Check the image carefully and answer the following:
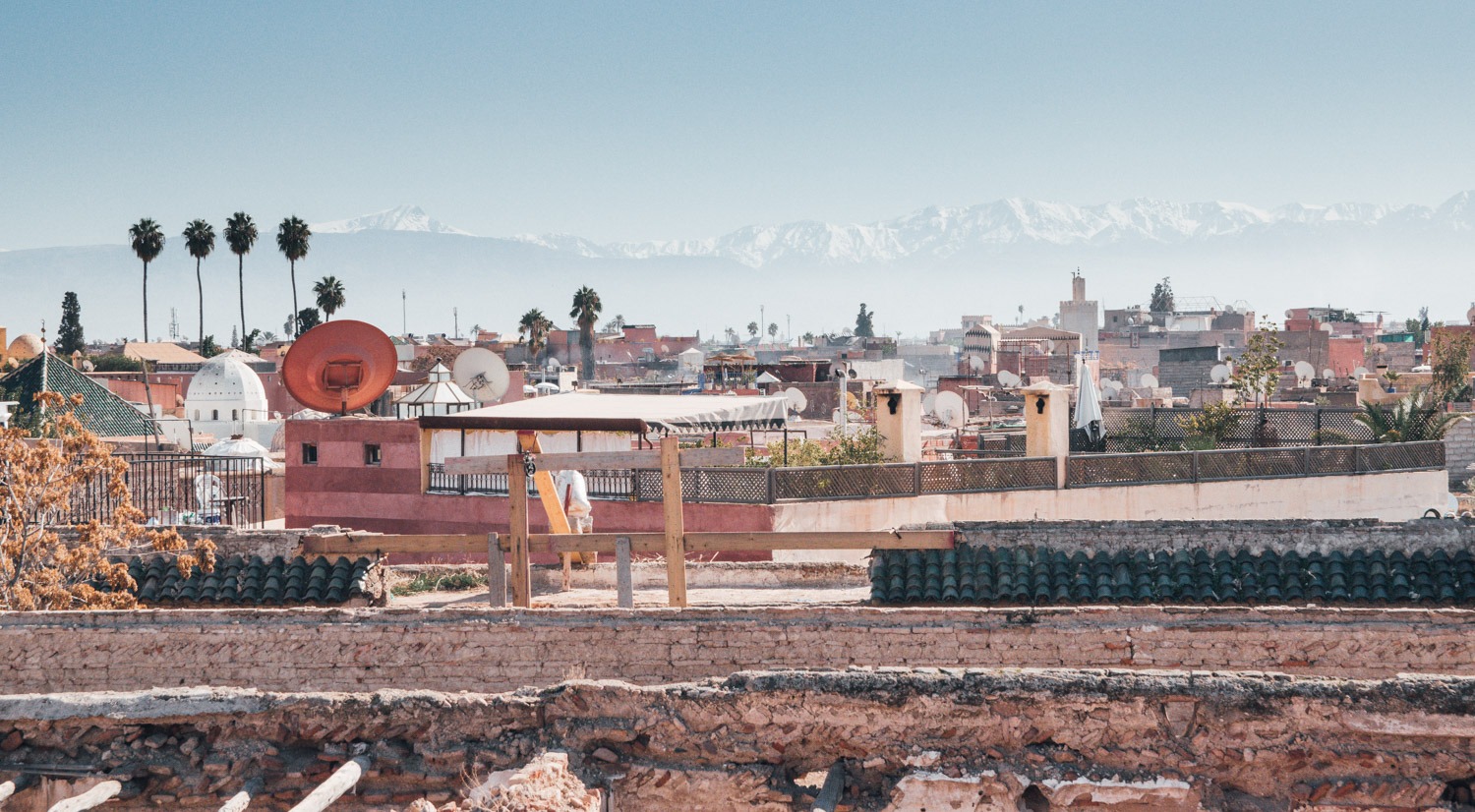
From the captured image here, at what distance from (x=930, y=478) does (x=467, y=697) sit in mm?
12764

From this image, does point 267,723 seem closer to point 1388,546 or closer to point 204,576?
point 204,576

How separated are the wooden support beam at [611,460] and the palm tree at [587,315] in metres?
60.8

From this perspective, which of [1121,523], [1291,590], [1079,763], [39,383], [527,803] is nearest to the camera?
[527,803]

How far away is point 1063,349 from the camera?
6341 centimetres

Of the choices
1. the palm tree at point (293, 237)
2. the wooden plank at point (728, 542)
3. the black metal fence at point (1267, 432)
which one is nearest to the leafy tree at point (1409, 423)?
the black metal fence at point (1267, 432)

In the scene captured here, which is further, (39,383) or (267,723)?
(39,383)

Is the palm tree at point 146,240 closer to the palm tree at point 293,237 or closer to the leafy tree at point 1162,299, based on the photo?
the palm tree at point 293,237

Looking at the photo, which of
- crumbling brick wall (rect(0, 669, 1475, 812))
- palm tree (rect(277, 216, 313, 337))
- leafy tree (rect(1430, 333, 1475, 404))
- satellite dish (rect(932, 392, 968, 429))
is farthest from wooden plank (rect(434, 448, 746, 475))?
palm tree (rect(277, 216, 313, 337))

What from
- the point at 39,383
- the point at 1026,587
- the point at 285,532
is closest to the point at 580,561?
→ the point at 285,532

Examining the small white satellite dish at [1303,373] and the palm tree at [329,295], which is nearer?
the small white satellite dish at [1303,373]

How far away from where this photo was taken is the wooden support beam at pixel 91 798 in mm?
7914

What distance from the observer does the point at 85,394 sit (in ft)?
145

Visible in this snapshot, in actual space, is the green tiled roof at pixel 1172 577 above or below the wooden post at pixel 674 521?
below

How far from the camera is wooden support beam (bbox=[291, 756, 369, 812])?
25.3 ft
